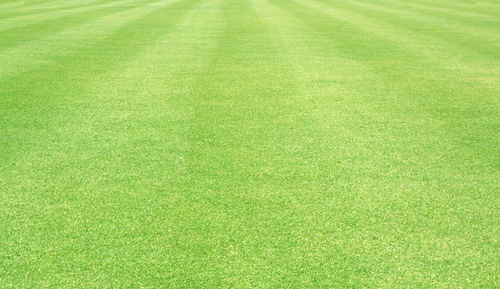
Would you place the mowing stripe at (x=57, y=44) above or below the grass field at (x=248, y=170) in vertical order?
above

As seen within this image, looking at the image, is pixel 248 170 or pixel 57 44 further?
pixel 57 44

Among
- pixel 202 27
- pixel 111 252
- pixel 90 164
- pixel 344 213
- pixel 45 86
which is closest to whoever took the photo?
pixel 111 252

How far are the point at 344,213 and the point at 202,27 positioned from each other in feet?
29.2

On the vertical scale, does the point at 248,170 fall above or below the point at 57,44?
below

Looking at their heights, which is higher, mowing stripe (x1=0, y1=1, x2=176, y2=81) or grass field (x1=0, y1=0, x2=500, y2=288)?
mowing stripe (x1=0, y1=1, x2=176, y2=81)

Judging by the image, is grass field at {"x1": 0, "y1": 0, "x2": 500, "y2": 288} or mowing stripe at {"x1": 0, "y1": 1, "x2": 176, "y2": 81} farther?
mowing stripe at {"x1": 0, "y1": 1, "x2": 176, "y2": 81}

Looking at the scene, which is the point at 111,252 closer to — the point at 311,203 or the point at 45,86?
the point at 311,203

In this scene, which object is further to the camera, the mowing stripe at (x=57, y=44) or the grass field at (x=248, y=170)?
the mowing stripe at (x=57, y=44)

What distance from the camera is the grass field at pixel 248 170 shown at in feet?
7.92

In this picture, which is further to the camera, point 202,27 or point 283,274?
point 202,27

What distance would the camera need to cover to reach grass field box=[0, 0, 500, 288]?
2.41 meters

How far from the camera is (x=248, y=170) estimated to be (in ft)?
11.4

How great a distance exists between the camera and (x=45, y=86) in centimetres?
552

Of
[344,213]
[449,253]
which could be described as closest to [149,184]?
[344,213]
